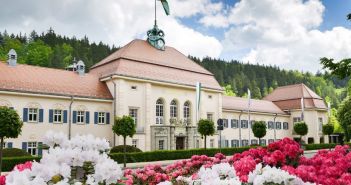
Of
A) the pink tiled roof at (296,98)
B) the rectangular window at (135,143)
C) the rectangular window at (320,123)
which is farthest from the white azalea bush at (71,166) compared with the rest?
the rectangular window at (320,123)

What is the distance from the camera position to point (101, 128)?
109ft

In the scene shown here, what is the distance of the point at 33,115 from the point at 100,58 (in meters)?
59.8

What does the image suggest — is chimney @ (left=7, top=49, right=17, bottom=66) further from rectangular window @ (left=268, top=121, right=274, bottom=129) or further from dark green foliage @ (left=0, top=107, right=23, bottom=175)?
rectangular window @ (left=268, top=121, right=274, bottom=129)

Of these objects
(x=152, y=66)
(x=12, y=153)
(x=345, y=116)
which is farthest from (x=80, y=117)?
(x=345, y=116)

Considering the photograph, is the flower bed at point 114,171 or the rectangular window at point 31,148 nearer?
the flower bed at point 114,171

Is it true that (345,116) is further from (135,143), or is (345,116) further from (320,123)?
(135,143)

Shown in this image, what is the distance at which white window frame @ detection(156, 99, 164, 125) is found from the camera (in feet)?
120

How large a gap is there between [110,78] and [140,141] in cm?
629

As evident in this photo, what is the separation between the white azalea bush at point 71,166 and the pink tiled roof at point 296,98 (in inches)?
2166

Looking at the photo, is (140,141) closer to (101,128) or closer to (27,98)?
(101,128)

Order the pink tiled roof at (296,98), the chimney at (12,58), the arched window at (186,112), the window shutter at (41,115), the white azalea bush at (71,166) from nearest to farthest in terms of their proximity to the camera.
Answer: the white azalea bush at (71,166) → the window shutter at (41,115) → the chimney at (12,58) → the arched window at (186,112) → the pink tiled roof at (296,98)

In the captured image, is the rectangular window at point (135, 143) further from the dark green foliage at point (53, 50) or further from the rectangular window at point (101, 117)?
the dark green foliage at point (53, 50)

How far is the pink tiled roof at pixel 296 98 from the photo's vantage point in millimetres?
56219

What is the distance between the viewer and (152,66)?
36.9 meters
